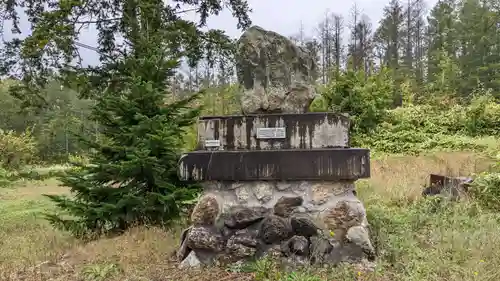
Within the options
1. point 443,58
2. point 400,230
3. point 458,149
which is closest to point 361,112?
point 458,149

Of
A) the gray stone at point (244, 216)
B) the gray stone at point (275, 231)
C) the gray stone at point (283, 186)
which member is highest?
the gray stone at point (283, 186)

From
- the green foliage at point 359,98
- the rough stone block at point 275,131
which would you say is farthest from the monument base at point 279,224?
the green foliage at point 359,98

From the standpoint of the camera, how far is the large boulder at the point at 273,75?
390cm

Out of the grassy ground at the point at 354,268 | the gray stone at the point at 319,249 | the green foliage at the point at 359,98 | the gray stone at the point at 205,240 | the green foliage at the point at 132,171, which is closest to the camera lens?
the grassy ground at the point at 354,268

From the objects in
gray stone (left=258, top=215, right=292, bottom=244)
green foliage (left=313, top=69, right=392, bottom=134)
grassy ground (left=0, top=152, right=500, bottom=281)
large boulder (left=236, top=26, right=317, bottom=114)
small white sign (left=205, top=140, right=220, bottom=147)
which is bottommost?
grassy ground (left=0, top=152, right=500, bottom=281)

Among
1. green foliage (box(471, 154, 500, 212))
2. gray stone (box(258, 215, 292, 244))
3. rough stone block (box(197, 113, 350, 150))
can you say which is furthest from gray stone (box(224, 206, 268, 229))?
green foliage (box(471, 154, 500, 212))

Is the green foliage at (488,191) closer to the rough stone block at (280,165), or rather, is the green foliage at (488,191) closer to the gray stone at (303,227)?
the rough stone block at (280,165)

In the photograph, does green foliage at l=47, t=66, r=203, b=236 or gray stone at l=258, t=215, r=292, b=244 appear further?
green foliage at l=47, t=66, r=203, b=236

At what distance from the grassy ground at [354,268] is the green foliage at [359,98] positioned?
8718mm

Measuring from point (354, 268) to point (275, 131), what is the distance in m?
1.32

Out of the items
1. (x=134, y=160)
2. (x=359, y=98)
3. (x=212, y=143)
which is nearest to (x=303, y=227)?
(x=212, y=143)

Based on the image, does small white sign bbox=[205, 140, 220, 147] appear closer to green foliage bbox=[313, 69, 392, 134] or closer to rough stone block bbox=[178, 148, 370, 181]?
rough stone block bbox=[178, 148, 370, 181]

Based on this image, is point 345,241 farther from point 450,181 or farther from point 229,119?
point 450,181

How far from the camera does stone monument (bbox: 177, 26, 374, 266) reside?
347 cm
